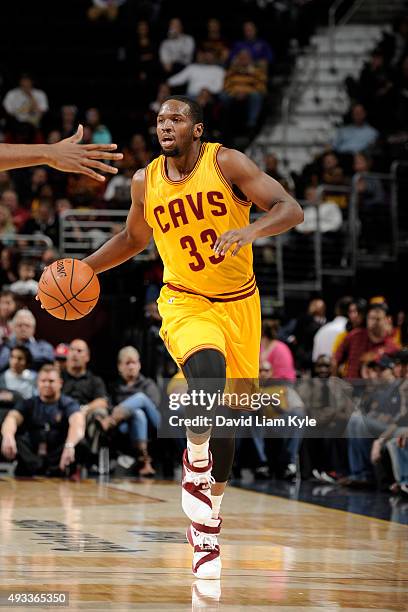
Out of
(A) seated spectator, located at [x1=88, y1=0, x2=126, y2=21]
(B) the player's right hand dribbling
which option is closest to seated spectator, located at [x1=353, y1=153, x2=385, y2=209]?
(A) seated spectator, located at [x1=88, y1=0, x2=126, y2=21]

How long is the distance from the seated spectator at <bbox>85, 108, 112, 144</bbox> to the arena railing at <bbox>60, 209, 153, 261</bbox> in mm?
2154

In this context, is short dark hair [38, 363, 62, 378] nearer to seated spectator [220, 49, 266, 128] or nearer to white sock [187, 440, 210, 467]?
white sock [187, 440, 210, 467]

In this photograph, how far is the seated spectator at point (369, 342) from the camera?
11.5 m

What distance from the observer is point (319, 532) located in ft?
25.4

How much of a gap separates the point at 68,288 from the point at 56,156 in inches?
55.6

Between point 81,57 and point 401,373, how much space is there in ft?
35.0

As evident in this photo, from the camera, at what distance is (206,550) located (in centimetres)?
595

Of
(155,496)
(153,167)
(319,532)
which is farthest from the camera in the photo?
(155,496)

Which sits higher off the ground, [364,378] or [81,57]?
[81,57]

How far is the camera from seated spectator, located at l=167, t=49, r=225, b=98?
18.1m

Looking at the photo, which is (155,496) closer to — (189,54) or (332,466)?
(332,466)

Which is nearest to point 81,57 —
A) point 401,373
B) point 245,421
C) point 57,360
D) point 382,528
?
point 57,360

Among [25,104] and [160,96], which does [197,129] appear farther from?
[25,104]

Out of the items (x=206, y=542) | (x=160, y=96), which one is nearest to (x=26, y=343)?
(x=206, y=542)
